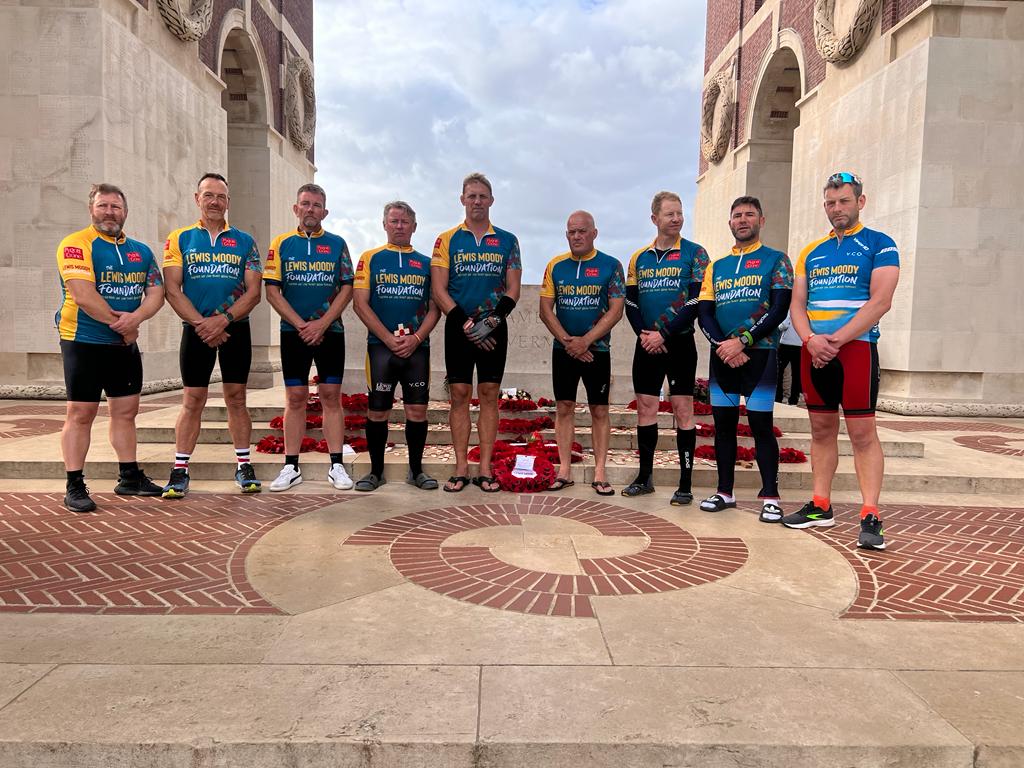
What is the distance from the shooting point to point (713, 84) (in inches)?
792

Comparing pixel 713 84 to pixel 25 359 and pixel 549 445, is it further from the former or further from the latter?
pixel 25 359

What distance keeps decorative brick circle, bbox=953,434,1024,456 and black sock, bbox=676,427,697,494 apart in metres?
4.39

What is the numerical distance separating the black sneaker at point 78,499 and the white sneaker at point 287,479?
1.30 meters

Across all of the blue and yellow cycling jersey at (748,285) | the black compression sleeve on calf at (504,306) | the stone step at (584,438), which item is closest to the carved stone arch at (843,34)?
the stone step at (584,438)

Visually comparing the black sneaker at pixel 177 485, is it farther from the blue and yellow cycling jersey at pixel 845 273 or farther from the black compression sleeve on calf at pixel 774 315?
the blue and yellow cycling jersey at pixel 845 273

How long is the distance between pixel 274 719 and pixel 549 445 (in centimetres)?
460

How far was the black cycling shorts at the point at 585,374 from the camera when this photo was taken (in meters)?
5.37

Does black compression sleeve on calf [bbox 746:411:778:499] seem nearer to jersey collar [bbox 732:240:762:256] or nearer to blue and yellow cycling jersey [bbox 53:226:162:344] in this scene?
jersey collar [bbox 732:240:762:256]

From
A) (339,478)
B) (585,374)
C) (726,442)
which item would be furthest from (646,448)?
(339,478)

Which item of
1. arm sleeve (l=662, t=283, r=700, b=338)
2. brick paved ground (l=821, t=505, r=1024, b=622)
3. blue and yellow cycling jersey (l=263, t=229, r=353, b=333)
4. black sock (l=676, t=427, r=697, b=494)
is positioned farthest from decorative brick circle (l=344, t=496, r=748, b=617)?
blue and yellow cycling jersey (l=263, t=229, r=353, b=333)

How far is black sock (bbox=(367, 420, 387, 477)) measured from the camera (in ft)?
18.3

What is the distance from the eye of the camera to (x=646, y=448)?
17.9 ft

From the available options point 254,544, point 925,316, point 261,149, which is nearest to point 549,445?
point 254,544

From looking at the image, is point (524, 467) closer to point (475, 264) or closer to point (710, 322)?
point (475, 264)
